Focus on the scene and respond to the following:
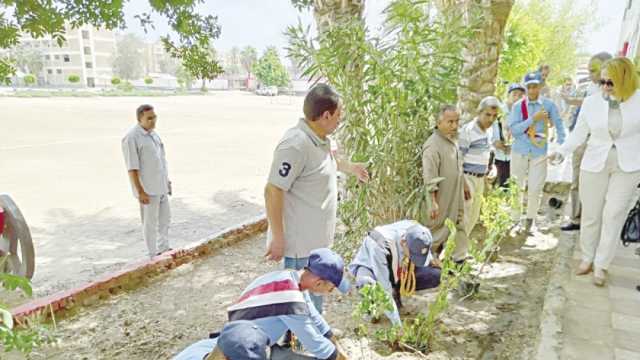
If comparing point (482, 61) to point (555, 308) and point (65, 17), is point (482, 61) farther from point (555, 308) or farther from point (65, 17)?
point (65, 17)

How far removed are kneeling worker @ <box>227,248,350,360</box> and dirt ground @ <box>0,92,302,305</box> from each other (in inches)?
113

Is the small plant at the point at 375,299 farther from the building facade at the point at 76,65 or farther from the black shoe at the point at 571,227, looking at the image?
the building facade at the point at 76,65

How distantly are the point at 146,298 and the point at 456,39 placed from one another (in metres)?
3.12

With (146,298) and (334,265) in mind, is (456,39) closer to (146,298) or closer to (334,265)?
(334,265)

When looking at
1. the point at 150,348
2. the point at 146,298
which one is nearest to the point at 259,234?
the point at 146,298

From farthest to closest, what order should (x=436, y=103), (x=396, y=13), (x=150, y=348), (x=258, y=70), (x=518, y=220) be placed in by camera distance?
(x=258, y=70), (x=518, y=220), (x=436, y=103), (x=396, y=13), (x=150, y=348)

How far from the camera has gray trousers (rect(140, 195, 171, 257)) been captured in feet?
13.8

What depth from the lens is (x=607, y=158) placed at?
3.30 meters

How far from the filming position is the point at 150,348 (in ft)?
9.50

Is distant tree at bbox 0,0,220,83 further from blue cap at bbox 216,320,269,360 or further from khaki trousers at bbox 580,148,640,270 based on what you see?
khaki trousers at bbox 580,148,640,270

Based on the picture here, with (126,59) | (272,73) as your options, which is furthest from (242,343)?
(126,59)

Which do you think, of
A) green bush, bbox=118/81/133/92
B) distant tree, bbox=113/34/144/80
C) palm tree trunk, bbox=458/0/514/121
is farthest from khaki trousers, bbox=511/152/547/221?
distant tree, bbox=113/34/144/80

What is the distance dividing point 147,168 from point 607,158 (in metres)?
3.70

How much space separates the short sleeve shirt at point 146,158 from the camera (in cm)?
397
